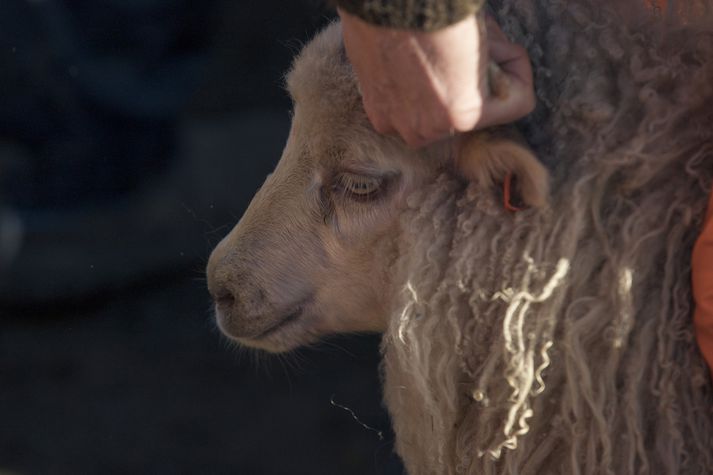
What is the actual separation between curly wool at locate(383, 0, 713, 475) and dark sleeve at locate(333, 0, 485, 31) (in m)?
0.33

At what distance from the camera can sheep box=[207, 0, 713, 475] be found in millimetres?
1736

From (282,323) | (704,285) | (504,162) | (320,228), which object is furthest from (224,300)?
(704,285)

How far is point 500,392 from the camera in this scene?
1868 mm

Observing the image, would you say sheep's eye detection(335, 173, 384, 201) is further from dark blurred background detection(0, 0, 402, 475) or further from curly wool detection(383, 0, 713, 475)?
dark blurred background detection(0, 0, 402, 475)

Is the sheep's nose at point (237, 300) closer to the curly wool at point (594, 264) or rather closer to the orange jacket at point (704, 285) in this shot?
the curly wool at point (594, 264)

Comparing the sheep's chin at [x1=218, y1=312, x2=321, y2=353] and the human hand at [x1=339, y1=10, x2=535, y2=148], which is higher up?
the human hand at [x1=339, y1=10, x2=535, y2=148]

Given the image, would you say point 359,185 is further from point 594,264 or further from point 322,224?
point 594,264

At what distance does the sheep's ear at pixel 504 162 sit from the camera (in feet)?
5.65

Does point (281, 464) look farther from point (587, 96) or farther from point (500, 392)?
point (587, 96)

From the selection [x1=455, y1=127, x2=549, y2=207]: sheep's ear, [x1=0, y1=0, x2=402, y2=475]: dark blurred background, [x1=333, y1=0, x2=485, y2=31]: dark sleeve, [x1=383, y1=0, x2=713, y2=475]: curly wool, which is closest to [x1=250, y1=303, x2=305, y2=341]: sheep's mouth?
[x1=383, y1=0, x2=713, y2=475]: curly wool

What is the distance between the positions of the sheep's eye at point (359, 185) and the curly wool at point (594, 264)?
0.17 metres

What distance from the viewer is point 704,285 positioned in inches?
63.9

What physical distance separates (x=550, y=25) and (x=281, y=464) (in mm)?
2383

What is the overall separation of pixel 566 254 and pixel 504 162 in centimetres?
20
